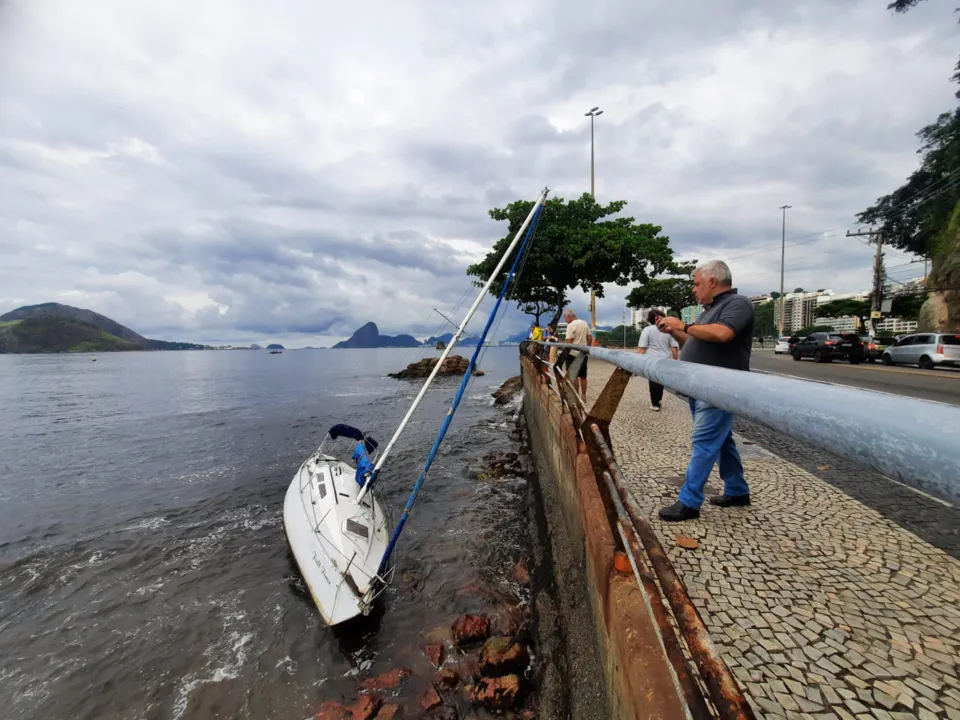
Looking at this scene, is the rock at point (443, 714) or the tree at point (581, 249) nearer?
the rock at point (443, 714)

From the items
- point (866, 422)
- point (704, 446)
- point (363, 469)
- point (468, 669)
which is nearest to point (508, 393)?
point (363, 469)

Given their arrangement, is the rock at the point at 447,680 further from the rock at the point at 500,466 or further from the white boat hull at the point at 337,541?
the rock at the point at 500,466

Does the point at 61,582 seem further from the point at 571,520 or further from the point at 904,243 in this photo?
the point at 904,243

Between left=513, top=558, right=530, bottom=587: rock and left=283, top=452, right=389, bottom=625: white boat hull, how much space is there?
5.85 ft

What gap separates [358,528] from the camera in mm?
6383

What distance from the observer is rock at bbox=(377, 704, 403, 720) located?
164 inches

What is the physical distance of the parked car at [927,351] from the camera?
18.6 metres

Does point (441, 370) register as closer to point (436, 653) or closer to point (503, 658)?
point (436, 653)

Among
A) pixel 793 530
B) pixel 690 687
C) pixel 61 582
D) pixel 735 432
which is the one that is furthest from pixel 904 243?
pixel 61 582

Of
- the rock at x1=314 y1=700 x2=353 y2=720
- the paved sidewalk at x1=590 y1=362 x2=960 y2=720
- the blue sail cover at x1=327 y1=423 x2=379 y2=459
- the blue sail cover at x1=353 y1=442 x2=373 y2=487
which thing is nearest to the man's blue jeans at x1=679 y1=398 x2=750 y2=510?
the paved sidewalk at x1=590 y1=362 x2=960 y2=720

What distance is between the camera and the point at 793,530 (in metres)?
3.96

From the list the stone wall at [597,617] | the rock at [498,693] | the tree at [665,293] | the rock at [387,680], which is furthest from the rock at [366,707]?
the tree at [665,293]

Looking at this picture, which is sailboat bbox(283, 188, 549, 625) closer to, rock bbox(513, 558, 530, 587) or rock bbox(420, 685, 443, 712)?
rock bbox(420, 685, 443, 712)

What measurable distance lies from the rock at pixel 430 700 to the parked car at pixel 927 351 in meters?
24.2
